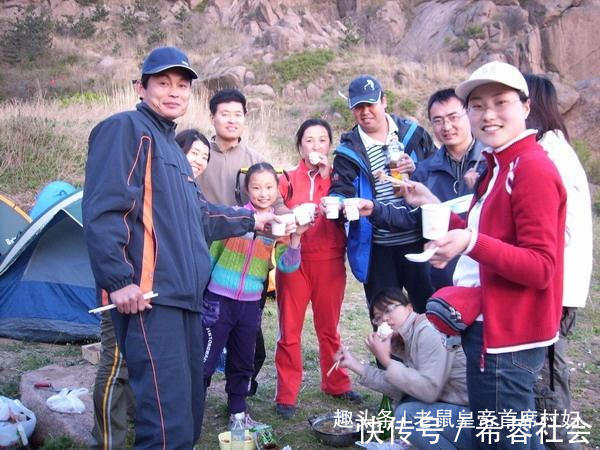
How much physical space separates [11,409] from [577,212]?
10.3 feet

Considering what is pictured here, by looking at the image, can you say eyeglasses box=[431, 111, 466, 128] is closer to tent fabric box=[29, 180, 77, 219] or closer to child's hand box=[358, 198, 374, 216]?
child's hand box=[358, 198, 374, 216]

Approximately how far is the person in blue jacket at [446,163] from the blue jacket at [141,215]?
1180 mm

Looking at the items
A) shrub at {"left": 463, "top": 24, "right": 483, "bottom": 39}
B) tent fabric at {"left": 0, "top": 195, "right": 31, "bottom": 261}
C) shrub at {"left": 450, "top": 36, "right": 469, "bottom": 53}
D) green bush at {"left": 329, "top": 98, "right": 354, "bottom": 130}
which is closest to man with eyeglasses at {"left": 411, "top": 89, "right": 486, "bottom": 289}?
tent fabric at {"left": 0, "top": 195, "right": 31, "bottom": 261}

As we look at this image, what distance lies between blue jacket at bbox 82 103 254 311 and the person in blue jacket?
118 centimetres

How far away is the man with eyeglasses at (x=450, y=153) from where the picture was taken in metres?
3.54

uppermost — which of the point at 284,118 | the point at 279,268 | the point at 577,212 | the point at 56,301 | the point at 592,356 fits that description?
the point at 284,118

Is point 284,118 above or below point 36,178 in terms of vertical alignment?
above

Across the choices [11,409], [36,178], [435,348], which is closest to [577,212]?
[435,348]

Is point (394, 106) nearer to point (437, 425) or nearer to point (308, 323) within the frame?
point (308, 323)

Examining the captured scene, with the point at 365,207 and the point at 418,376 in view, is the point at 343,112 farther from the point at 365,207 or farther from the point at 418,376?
the point at 418,376

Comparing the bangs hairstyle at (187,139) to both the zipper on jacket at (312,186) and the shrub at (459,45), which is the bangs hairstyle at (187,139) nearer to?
the zipper on jacket at (312,186)

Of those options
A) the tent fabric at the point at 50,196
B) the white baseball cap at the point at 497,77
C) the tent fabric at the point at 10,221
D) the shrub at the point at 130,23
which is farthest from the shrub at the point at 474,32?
the white baseball cap at the point at 497,77

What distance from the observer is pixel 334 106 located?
19.1 metres

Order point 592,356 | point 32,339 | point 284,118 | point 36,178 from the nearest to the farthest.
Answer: point 592,356 < point 32,339 < point 36,178 < point 284,118
